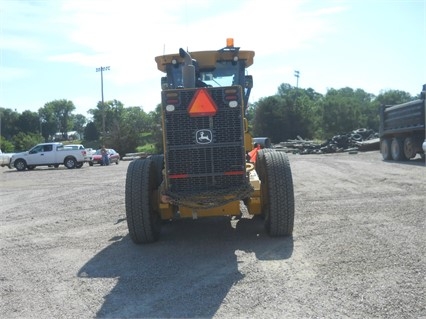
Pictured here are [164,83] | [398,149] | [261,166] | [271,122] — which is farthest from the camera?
→ [271,122]

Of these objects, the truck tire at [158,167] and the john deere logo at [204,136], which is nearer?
the john deere logo at [204,136]

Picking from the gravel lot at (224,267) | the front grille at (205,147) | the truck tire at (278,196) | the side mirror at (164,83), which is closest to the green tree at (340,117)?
the gravel lot at (224,267)

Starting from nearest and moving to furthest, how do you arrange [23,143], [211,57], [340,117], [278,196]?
[278,196]
[211,57]
[340,117]
[23,143]

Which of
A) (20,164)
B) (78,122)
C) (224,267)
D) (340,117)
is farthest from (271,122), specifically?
(78,122)

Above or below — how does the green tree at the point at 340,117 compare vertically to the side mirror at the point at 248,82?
above

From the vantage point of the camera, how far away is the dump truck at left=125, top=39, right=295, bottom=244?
6.35 m

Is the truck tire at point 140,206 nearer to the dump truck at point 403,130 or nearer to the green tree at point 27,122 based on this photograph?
the dump truck at point 403,130

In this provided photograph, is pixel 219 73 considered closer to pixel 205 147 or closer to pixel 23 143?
pixel 205 147

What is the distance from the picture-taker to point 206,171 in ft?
21.2

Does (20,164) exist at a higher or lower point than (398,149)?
lower

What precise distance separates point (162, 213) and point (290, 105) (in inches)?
2471

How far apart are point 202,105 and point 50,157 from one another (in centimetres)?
2836

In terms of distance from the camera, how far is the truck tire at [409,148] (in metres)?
20.2

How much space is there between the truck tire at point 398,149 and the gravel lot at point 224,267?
37.8 ft
